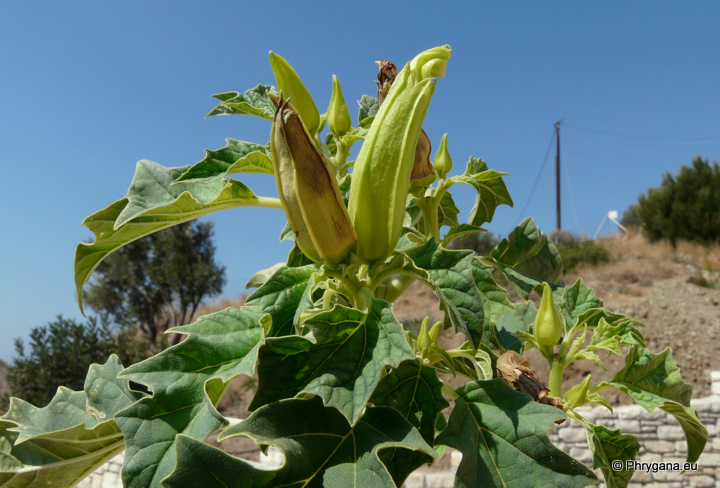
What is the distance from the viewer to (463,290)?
26.8 inches

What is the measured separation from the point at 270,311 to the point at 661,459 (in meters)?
8.09

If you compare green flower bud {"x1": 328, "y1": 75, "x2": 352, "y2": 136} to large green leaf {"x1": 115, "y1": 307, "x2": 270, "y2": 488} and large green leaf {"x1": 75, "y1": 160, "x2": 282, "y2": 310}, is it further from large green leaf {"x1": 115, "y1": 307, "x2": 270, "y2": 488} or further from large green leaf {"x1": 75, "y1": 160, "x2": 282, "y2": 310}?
large green leaf {"x1": 115, "y1": 307, "x2": 270, "y2": 488}

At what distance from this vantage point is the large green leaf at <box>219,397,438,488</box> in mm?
575

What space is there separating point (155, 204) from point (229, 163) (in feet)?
0.47

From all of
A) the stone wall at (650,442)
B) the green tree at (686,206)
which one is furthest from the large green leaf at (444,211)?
the green tree at (686,206)

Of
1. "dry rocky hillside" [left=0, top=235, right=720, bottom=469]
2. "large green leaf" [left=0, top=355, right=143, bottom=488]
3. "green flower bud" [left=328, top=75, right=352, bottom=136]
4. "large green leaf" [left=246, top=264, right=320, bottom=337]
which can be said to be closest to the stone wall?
"dry rocky hillside" [left=0, top=235, right=720, bottom=469]

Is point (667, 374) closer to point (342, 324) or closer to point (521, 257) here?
point (521, 257)

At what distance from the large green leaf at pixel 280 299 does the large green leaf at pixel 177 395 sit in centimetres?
5

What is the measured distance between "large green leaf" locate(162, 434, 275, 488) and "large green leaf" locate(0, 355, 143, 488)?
36 cm

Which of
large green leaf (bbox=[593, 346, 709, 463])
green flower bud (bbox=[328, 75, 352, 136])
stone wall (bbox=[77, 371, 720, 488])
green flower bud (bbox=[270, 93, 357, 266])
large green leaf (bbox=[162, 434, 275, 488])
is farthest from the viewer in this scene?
stone wall (bbox=[77, 371, 720, 488])

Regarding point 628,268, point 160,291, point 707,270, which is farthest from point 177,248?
point 707,270

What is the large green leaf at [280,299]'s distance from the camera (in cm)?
71

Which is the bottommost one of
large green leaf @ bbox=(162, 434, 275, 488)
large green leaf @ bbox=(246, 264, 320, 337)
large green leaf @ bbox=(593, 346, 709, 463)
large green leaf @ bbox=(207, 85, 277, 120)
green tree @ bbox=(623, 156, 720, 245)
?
green tree @ bbox=(623, 156, 720, 245)

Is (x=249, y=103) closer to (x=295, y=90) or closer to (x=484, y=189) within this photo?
(x=295, y=90)
